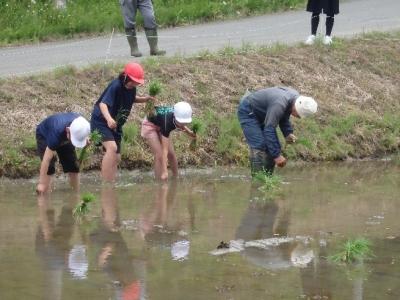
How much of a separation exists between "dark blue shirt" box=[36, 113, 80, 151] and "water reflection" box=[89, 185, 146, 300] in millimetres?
1044

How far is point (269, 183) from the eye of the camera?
13.1m

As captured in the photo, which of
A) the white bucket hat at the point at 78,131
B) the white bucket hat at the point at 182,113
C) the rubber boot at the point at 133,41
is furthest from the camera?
the rubber boot at the point at 133,41

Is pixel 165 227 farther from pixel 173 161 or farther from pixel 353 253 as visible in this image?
pixel 173 161

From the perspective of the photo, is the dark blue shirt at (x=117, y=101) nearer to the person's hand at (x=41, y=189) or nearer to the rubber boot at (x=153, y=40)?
the person's hand at (x=41, y=189)

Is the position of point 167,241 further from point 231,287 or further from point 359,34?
point 359,34

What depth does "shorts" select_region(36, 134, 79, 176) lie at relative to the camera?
41.7 ft

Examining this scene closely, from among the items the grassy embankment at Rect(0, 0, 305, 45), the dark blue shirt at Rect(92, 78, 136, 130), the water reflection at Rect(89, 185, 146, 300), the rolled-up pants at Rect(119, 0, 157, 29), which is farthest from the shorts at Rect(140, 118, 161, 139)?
the grassy embankment at Rect(0, 0, 305, 45)

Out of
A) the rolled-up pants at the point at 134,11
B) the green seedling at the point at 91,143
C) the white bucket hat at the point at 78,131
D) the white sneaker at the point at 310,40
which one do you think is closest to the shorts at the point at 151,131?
the green seedling at the point at 91,143

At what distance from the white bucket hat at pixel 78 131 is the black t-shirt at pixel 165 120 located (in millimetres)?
1698

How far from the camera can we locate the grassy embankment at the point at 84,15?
20.8m

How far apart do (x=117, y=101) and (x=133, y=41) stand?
513 cm

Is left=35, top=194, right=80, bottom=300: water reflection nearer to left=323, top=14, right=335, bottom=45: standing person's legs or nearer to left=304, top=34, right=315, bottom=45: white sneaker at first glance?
left=323, top=14, right=335, bottom=45: standing person's legs

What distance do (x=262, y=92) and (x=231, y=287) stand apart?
5.11m

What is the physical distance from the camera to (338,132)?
1717 cm
